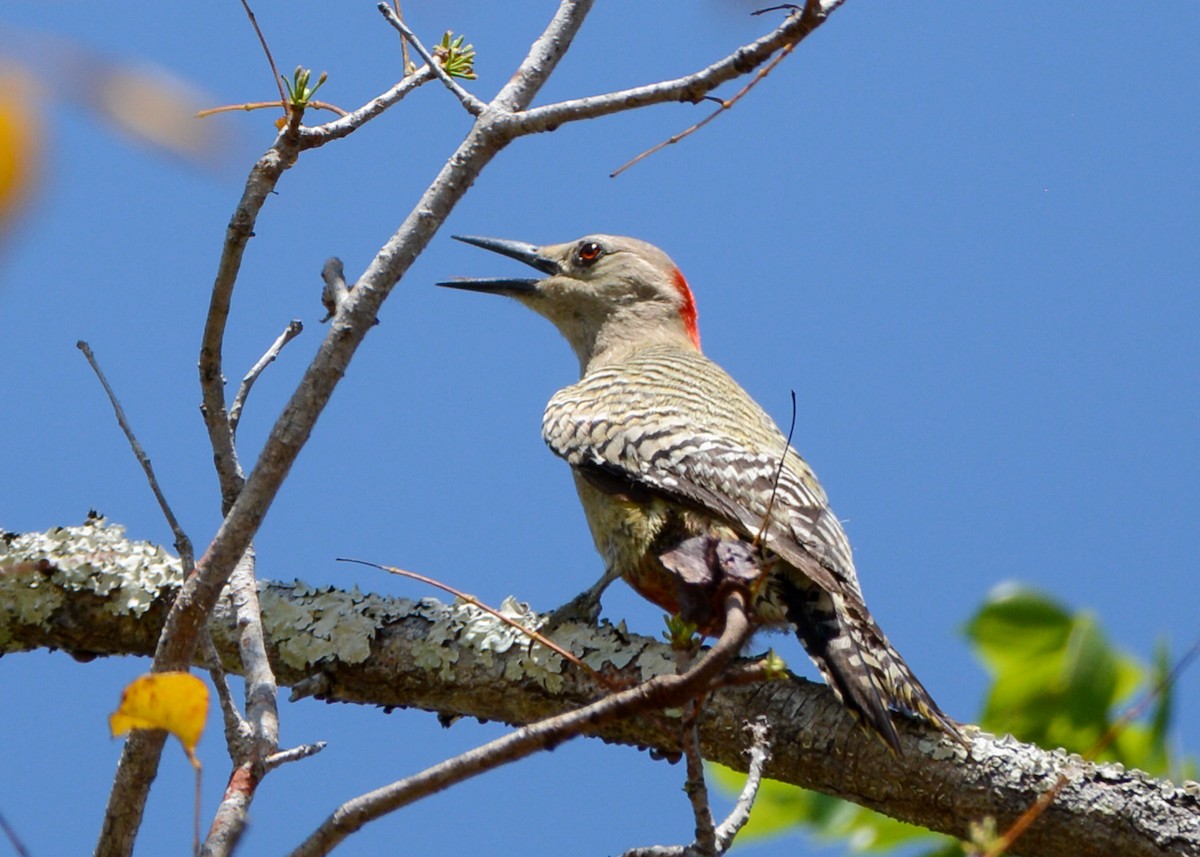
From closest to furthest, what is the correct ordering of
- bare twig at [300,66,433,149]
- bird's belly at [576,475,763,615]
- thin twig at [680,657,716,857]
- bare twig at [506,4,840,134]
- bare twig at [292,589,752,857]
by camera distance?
→ 1. bare twig at [292,589,752,857]
2. thin twig at [680,657,716,857]
3. bare twig at [506,4,840,134]
4. bare twig at [300,66,433,149]
5. bird's belly at [576,475,763,615]

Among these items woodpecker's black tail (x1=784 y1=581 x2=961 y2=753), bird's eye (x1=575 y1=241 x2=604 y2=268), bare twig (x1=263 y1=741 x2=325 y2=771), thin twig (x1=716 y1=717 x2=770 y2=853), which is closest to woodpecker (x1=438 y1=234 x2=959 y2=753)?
woodpecker's black tail (x1=784 y1=581 x2=961 y2=753)

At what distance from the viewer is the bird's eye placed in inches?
320

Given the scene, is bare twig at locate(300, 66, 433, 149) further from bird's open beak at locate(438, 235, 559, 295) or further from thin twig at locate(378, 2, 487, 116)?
bird's open beak at locate(438, 235, 559, 295)

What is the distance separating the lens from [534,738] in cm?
218

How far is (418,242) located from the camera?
11.4 ft

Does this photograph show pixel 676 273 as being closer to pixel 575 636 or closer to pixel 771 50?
pixel 575 636

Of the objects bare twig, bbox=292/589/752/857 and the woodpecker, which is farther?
the woodpecker

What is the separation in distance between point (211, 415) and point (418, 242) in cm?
86

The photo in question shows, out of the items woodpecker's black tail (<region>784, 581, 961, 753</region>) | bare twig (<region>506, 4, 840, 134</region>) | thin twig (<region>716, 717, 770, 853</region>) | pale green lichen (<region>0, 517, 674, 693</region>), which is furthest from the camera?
A: pale green lichen (<region>0, 517, 674, 693</region>)

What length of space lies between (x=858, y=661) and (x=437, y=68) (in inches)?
91.3

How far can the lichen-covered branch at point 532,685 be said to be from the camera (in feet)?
13.2

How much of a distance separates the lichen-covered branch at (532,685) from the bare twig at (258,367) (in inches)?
32.7

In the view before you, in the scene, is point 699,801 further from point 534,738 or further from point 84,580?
point 84,580

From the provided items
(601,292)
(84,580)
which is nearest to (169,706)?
(84,580)
